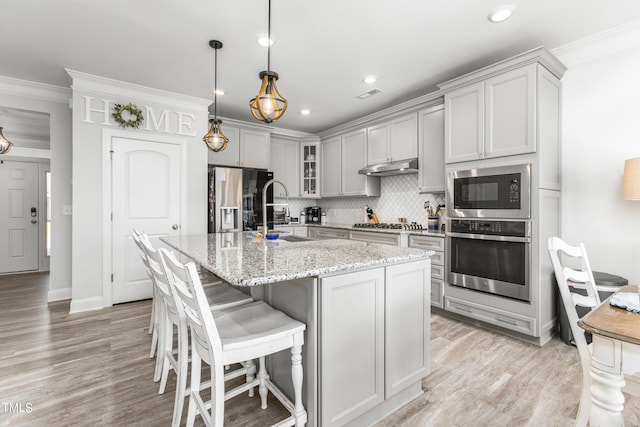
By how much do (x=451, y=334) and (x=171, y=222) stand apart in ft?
11.5

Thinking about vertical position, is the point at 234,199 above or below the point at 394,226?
above

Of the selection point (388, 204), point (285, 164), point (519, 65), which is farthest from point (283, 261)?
point (285, 164)

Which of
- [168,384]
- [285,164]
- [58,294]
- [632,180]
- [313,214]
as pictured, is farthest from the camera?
[313,214]

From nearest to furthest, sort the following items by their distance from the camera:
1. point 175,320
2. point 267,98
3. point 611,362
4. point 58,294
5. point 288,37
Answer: point 611,362, point 175,320, point 267,98, point 288,37, point 58,294

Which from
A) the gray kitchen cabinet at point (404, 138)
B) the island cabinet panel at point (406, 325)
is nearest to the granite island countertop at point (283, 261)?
the island cabinet panel at point (406, 325)

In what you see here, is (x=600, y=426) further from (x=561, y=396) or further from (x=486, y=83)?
(x=486, y=83)

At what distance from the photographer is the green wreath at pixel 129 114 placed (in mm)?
3490

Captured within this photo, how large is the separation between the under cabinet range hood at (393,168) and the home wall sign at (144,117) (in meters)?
2.50

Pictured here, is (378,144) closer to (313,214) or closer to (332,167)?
(332,167)

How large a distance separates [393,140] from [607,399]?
3451 millimetres

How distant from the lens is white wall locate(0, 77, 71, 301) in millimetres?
3666

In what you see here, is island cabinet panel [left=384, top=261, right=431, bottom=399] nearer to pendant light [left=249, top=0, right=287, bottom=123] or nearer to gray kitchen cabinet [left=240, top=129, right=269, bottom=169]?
pendant light [left=249, top=0, right=287, bottom=123]

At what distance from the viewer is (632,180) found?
6.98 feet

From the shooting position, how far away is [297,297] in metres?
1.54
